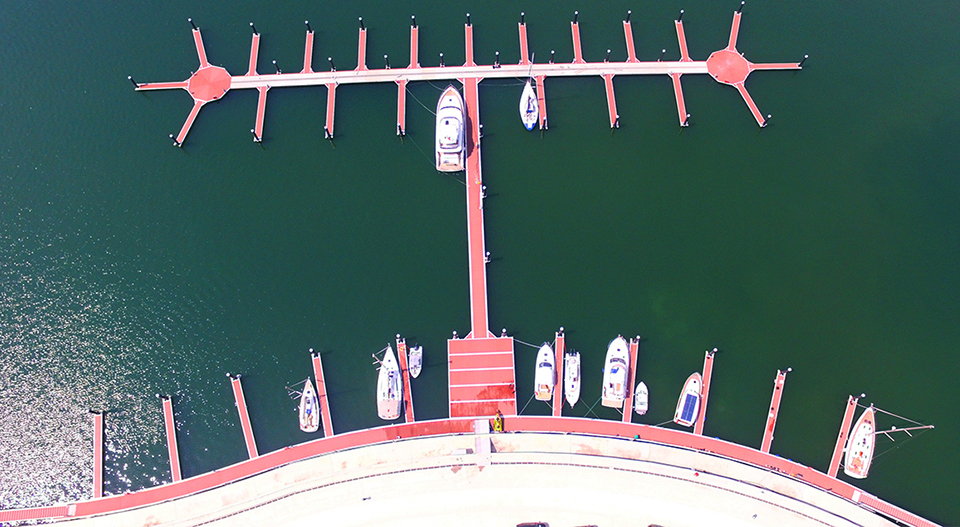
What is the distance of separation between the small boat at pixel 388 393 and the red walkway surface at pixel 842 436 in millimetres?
43691

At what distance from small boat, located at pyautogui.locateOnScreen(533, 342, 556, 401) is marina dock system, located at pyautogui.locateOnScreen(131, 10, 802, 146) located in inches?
1111

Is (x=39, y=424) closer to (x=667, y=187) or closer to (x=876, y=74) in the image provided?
(x=667, y=187)

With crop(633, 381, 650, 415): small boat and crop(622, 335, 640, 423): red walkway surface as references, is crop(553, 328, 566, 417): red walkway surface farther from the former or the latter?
crop(633, 381, 650, 415): small boat

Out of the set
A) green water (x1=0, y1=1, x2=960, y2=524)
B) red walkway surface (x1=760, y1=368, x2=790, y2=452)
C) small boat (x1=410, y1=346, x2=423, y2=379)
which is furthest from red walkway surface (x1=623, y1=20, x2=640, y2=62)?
small boat (x1=410, y1=346, x2=423, y2=379)

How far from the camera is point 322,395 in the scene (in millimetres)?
52719

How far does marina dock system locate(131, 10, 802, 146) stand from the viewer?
59.6m

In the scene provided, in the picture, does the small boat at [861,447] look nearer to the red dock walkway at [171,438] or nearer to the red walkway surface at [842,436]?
the red walkway surface at [842,436]

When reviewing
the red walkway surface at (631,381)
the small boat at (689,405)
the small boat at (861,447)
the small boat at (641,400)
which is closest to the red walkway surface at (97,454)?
the red walkway surface at (631,381)

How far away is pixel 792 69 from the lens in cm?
6059

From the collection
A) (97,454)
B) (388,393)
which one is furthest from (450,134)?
(97,454)

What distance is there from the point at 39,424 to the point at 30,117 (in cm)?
3524

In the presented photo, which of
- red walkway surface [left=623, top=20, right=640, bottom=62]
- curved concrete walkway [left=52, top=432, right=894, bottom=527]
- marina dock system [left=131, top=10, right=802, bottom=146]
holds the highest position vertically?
red walkway surface [left=623, top=20, right=640, bottom=62]

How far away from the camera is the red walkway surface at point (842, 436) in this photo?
5091 centimetres

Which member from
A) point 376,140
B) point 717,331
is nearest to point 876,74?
point 717,331
